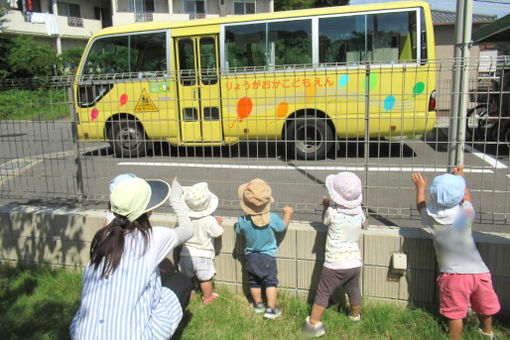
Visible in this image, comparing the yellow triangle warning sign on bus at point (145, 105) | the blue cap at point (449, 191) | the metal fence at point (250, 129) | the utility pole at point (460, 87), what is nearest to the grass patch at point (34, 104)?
the metal fence at point (250, 129)

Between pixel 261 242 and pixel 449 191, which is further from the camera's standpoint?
pixel 261 242

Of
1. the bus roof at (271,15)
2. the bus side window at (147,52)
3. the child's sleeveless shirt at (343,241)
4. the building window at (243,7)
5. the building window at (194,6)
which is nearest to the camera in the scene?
the child's sleeveless shirt at (343,241)

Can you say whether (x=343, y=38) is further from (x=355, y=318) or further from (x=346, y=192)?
(x=355, y=318)

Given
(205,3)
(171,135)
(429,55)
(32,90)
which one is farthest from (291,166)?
(205,3)

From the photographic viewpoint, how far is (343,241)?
295 centimetres

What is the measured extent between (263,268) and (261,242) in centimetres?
20

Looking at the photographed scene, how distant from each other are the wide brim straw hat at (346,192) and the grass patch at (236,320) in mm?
779

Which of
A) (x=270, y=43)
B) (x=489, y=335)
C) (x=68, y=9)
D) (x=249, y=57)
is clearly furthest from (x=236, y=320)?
(x=68, y=9)

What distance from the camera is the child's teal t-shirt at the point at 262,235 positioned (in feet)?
10.2

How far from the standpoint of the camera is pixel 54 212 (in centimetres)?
385

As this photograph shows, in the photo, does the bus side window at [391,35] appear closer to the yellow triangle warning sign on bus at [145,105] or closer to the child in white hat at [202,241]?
the yellow triangle warning sign on bus at [145,105]

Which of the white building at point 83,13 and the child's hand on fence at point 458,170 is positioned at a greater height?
the white building at point 83,13

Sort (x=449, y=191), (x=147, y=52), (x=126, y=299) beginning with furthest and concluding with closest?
(x=147, y=52) → (x=449, y=191) → (x=126, y=299)

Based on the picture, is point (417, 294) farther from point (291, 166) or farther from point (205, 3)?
point (205, 3)
